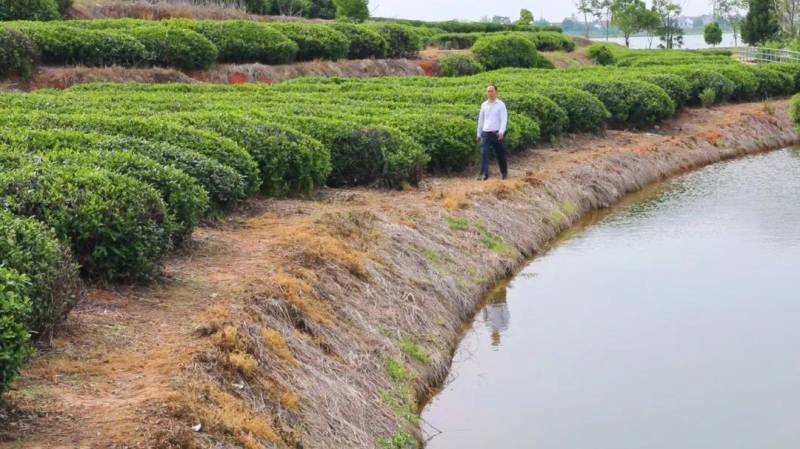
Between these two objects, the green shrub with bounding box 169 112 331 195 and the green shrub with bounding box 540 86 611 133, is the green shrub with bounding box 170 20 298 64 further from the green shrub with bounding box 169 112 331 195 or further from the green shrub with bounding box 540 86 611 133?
the green shrub with bounding box 169 112 331 195

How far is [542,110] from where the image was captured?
23.0 metres

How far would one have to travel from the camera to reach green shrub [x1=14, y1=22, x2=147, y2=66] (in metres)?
26.4

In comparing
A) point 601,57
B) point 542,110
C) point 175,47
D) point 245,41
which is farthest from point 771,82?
point 175,47

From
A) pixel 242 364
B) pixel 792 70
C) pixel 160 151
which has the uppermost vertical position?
pixel 160 151

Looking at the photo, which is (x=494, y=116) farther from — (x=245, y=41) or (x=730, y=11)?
(x=730, y=11)

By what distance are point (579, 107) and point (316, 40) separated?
1295cm

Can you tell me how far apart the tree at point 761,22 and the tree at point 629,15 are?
462 inches

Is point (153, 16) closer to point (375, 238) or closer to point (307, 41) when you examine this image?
point (307, 41)

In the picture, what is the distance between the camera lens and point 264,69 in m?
32.2

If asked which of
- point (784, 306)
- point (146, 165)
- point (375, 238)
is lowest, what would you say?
point (784, 306)

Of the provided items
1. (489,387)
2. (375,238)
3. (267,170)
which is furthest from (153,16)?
(489,387)

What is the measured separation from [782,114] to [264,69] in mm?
16328

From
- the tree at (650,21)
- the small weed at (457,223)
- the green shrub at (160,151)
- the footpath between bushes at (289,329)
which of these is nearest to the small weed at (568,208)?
the footpath between bushes at (289,329)

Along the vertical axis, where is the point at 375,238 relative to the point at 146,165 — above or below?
below
